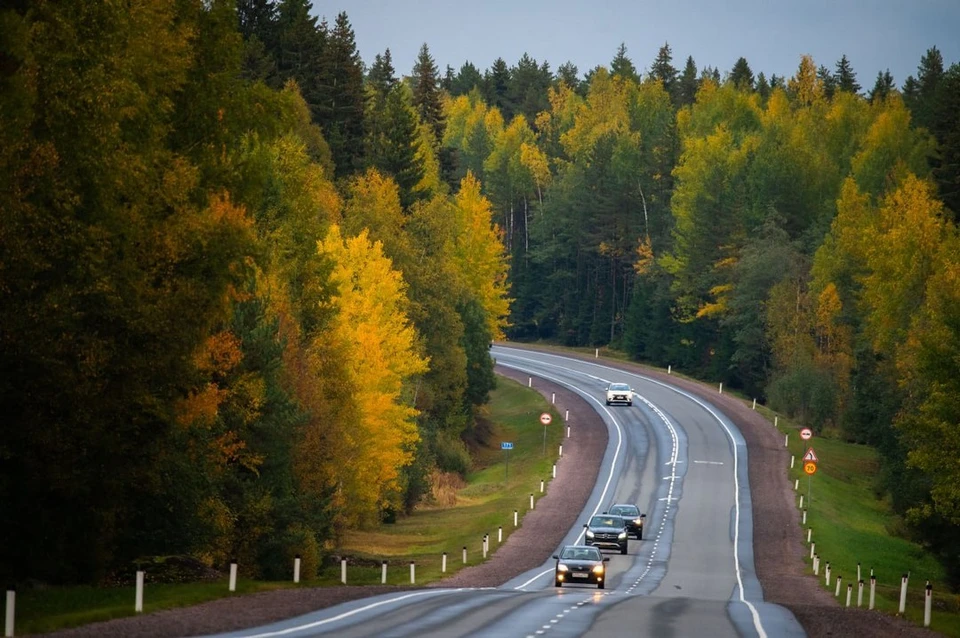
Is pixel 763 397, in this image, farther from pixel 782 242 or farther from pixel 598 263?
pixel 598 263

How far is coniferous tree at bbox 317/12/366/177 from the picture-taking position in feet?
316

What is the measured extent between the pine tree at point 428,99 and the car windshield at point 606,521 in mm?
79584

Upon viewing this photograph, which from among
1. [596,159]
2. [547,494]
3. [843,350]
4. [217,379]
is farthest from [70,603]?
[596,159]

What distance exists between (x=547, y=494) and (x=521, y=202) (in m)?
87.5

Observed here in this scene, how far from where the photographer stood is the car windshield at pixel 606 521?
5497 centimetres

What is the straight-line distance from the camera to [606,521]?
55.5m

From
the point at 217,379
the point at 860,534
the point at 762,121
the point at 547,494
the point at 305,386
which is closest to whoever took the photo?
the point at 217,379

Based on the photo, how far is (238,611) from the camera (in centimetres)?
2605

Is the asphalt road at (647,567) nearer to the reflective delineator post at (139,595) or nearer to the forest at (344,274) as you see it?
the reflective delineator post at (139,595)

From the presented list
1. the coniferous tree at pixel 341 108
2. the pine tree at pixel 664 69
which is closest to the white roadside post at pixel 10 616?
the coniferous tree at pixel 341 108

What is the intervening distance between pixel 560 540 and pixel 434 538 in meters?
5.66

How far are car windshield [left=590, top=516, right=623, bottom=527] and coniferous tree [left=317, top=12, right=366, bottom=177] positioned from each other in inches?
1761

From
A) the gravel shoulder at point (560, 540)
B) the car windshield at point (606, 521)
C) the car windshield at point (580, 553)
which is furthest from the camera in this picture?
the car windshield at point (606, 521)

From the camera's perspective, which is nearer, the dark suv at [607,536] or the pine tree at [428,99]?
the dark suv at [607,536]
